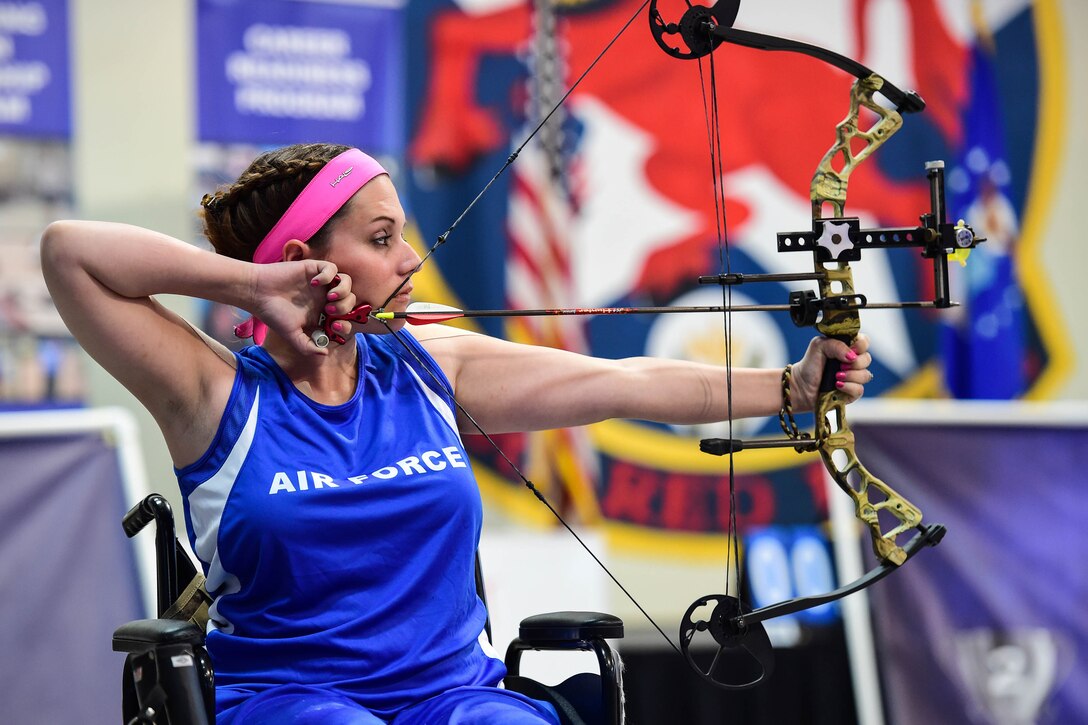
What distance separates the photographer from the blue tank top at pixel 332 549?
4.77 feet

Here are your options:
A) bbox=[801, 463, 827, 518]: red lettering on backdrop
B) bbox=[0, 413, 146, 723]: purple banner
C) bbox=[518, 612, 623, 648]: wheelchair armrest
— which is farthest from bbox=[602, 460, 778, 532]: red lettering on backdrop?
bbox=[518, 612, 623, 648]: wheelchair armrest

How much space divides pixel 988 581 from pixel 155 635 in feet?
7.50

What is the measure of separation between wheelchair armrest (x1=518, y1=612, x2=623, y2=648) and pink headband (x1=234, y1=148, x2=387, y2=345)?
59 cm

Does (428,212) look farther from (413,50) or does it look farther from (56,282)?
(56,282)

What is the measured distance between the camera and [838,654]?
11.0 ft

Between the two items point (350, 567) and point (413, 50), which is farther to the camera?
point (413, 50)

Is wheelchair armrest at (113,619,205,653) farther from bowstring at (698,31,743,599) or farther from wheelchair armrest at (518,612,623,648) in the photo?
bowstring at (698,31,743,599)

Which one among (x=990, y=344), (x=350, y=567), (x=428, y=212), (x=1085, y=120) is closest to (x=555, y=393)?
(x=350, y=567)

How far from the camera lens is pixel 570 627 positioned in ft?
5.08

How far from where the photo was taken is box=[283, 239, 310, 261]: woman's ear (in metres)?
1.58

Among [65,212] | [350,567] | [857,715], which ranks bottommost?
[857,715]

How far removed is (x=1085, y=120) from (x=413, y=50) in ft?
7.21

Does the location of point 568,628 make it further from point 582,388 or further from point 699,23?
point 699,23

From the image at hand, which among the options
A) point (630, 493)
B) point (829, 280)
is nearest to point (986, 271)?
point (630, 493)
